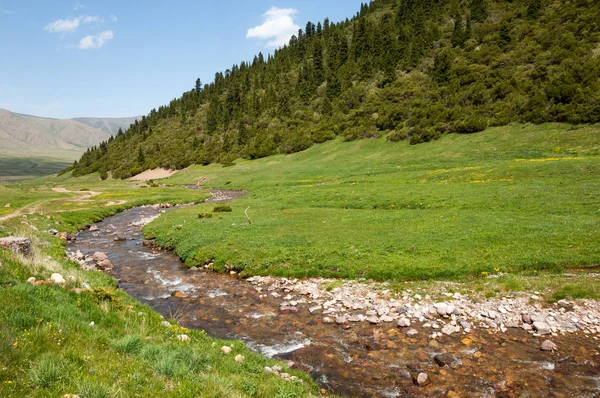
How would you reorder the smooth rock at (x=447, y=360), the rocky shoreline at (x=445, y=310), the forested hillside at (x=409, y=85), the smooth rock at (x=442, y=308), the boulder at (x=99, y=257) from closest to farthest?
1. the smooth rock at (x=447, y=360)
2. the rocky shoreline at (x=445, y=310)
3. the smooth rock at (x=442, y=308)
4. the boulder at (x=99, y=257)
5. the forested hillside at (x=409, y=85)

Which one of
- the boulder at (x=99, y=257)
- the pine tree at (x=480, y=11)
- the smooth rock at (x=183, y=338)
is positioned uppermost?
the pine tree at (x=480, y=11)

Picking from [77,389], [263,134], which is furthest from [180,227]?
[263,134]

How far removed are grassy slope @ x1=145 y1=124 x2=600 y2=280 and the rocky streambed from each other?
122 inches

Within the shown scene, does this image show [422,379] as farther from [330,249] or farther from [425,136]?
[425,136]

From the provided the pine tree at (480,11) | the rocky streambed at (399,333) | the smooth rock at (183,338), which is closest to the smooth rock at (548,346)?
the rocky streambed at (399,333)

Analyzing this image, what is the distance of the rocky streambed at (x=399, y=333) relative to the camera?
10484 mm

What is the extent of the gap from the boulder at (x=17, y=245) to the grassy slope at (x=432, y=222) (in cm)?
1079

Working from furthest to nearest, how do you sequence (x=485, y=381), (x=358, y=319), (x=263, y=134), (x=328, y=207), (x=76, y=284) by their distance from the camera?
(x=263, y=134)
(x=328, y=207)
(x=358, y=319)
(x=76, y=284)
(x=485, y=381)

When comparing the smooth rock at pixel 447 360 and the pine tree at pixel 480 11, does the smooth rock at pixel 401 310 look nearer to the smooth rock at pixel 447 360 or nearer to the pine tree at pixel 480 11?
the smooth rock at pixel 447 360

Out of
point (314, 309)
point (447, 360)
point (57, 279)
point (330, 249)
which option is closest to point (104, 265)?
point (57, 279)

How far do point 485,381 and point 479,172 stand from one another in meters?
40.3

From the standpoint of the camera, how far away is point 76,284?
12555 mm

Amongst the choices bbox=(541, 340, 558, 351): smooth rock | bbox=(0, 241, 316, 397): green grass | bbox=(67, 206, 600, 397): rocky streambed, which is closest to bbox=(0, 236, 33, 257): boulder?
bbox=(0, 241, 316, 397): green grass

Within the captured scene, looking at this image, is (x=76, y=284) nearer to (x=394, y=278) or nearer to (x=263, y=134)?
(x=394, y=278)
